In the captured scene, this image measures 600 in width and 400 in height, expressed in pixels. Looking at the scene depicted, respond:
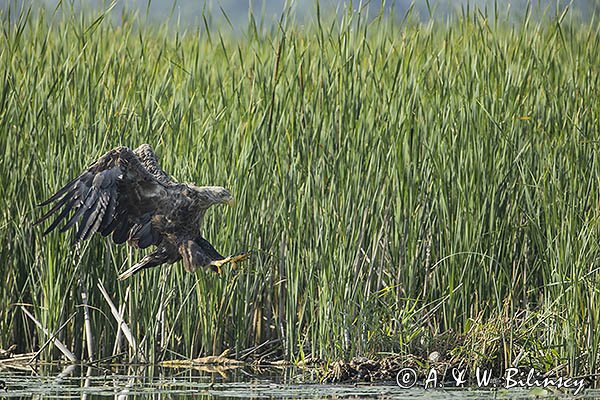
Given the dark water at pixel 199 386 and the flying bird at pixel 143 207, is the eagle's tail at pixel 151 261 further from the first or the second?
the dark water at pixel 199 386

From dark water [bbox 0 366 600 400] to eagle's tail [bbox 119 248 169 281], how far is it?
0.55 meters

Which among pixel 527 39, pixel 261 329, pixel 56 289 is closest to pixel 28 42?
pixel 56 289

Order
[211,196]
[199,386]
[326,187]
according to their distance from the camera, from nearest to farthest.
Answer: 1. [199,386]
2. [211,196]
3. [326,187]

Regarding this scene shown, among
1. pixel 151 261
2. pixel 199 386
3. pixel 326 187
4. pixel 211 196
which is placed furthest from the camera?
pixel 326 187

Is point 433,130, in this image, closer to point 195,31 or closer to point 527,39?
point 527,39

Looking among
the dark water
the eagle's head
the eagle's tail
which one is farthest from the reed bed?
the eagle's head

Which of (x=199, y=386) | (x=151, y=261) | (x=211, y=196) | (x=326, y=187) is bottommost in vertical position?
(x=199, y=386)

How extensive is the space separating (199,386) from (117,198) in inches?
40.8

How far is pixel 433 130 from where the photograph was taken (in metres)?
7.10

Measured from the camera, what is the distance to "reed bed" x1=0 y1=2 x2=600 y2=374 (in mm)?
6840

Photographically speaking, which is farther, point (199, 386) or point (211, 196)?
point (211, 196)

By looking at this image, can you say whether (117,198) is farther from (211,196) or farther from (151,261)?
(211,196)

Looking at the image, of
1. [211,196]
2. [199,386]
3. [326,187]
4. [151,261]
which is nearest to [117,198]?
[151,261]

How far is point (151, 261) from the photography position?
6539 millimetres
